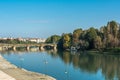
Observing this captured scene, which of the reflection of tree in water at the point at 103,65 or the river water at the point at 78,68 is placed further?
the reflection of tree in water at the point at 103,65

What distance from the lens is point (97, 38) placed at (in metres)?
97.2

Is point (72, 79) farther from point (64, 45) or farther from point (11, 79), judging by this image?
point (64, 45)

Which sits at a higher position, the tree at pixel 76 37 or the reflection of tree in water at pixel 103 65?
the tree at pixel 76 37

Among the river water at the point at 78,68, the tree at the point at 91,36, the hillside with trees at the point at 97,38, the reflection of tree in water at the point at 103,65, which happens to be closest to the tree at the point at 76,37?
the hillside with trees at the point at 97,38

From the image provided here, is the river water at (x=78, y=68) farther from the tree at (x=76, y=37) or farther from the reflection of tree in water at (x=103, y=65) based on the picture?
the tree at (x=76, y=37)

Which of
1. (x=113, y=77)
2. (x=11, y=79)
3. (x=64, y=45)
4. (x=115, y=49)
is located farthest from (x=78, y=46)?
(x=11, y=79)

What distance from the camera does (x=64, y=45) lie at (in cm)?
12050

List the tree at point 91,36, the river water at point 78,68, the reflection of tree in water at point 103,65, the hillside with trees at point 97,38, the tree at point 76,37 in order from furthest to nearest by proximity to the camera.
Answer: the tree at point 76,37 < the tree at point 91,36 < the hillside with trees at point 97,38 < the reflection of tree in water at point 103,65 < the river water at point 78,68

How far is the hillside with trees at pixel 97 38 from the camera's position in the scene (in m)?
94.7

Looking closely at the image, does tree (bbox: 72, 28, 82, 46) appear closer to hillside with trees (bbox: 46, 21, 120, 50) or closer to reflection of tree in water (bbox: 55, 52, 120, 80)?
hillside with trees (bbox: 46, 21, 120, 50)

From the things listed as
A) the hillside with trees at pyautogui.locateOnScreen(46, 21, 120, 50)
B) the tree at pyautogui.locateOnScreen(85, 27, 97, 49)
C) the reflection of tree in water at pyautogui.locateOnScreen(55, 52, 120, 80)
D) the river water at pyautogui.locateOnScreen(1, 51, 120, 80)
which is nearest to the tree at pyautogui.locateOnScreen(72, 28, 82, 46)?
the hillside with trees at pyautogui.locateOnScreen(46, 21, 120, 50)

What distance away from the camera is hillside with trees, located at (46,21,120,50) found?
311ft

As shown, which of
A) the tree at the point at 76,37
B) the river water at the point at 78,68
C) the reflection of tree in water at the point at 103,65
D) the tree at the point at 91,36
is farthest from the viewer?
the tree at the point at 76,37

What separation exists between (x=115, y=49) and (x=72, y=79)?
5230 centimetres
